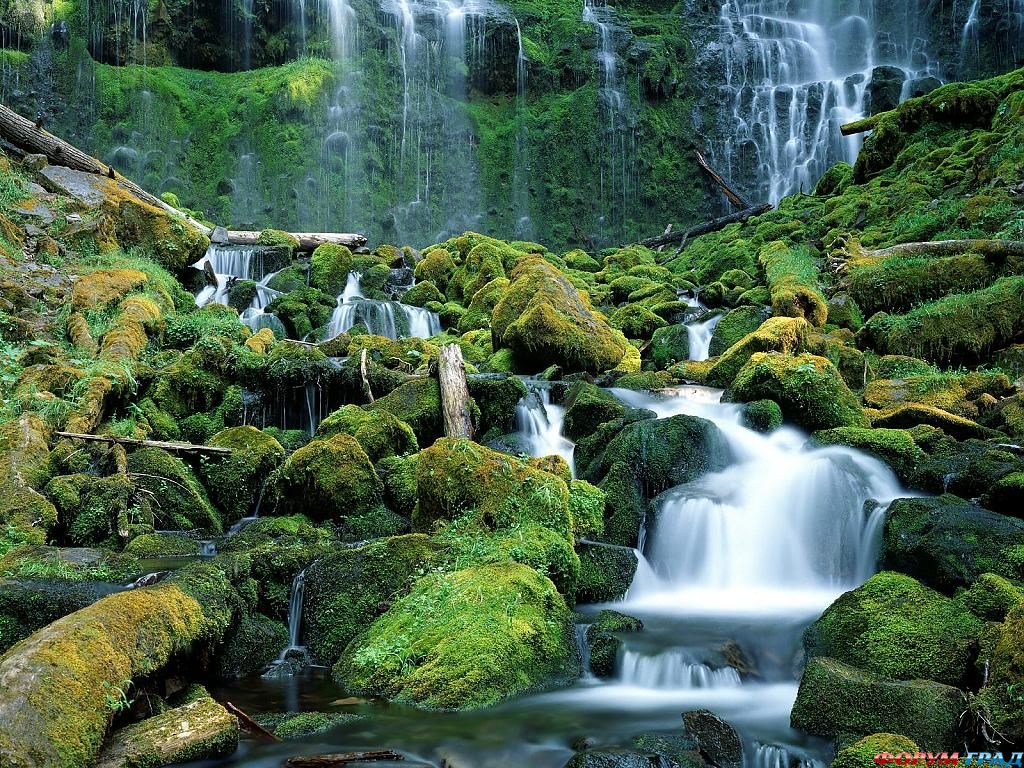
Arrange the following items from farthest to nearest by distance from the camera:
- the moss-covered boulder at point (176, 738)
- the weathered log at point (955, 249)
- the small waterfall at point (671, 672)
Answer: the weathered log at point (955, 249) < the small waterfall at point (671, 672) < the moss-covered boulder at point (176, 738)

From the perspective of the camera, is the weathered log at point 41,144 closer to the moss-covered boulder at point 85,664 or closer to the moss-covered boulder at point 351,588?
the moss-covered boulder at point 351,588

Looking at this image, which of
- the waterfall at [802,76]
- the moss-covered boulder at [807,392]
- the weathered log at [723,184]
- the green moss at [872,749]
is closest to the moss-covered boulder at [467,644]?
the green moss at [872,749]

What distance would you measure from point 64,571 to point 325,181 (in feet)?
82.4

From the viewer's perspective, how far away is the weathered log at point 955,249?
1307cm

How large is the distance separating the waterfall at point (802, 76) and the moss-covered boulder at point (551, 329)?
17634 millimetres

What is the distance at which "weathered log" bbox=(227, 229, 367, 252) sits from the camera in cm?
2052

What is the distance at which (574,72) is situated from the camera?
33.0m

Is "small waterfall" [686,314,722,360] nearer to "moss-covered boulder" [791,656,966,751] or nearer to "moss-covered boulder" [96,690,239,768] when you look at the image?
"moss-covered boulder" [791,656,966,751]

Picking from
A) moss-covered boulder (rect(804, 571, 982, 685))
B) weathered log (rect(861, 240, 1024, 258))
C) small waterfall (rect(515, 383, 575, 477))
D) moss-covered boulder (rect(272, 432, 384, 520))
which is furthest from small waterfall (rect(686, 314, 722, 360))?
moss-covered boulder (rect(804, 571, 982, 685))

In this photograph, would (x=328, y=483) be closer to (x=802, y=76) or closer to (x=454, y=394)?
(x=454, y=394)

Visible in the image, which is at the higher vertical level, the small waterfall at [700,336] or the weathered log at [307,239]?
the weathered log at [307,239]

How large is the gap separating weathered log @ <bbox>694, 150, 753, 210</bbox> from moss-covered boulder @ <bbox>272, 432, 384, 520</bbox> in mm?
22553

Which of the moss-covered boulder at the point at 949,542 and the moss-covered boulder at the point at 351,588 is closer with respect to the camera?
the moss-covered boulder at the point at 949,542

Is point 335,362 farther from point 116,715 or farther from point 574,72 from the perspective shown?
point 574,72
